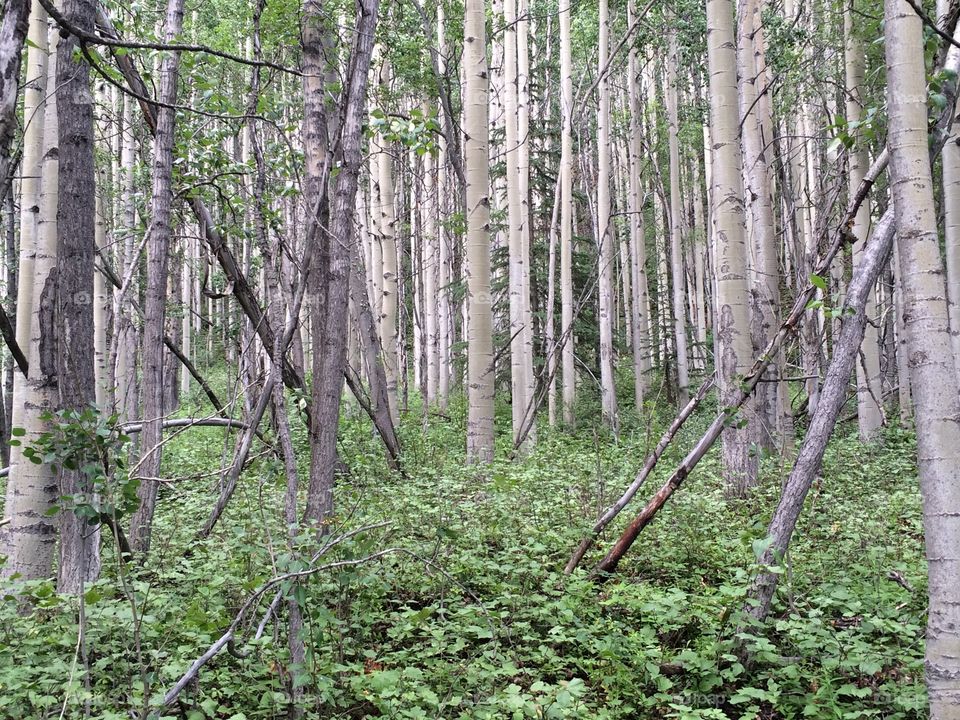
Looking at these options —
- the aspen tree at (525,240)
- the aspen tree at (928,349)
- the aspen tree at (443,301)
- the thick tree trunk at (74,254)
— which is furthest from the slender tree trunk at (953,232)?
the aspen tree at (443,301)

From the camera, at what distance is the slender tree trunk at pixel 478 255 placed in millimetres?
7605

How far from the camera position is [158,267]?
16.5ft

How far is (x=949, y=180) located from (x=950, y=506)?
270 inches

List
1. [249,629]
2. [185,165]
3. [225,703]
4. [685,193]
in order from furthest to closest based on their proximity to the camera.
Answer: [685,193]
[185,165]
[249,629]
[225,703]

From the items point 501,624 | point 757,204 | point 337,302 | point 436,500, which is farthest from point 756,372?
point 757,204

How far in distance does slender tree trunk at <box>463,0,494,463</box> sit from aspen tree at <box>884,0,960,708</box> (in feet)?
17.2

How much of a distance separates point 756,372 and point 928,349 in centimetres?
128

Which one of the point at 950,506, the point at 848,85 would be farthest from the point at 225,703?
the point at 848,85

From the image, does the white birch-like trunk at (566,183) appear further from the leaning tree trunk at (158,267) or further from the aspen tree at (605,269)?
the leaning tree trunk at (158,267)

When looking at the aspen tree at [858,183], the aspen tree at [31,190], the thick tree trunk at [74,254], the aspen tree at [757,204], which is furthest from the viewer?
the aspen tree at [858,183]

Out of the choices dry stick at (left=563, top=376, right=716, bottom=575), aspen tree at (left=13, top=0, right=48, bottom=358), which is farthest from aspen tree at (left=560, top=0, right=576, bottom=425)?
aspen tree at (left=13, top=0, right=48, bottom=358)

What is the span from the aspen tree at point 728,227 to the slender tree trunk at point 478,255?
7.93 ft

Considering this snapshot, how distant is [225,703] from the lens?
3.05 metres

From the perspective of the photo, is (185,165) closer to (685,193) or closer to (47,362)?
(47,362)
